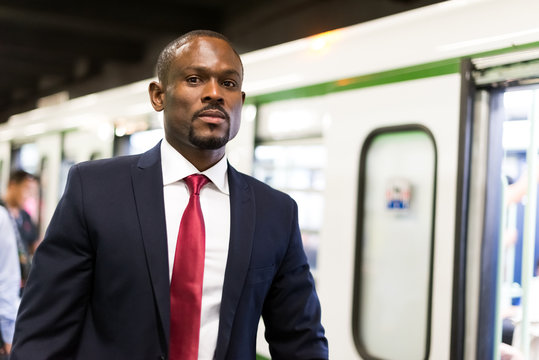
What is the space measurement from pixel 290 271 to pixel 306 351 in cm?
21

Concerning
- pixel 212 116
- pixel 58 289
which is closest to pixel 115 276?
pixel 58 289

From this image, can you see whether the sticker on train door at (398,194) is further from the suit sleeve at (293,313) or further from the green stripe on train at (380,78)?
the suit sleeve at (293,313)

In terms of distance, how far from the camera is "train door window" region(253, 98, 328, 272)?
3584 mm

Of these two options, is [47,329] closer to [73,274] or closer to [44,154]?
[73,274]

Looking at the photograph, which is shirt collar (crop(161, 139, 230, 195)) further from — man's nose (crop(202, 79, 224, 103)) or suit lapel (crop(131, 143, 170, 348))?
man's nose (crop(202, 79, 224, 103))

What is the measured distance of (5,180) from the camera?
8.53m

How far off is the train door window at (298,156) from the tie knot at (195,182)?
173 cm

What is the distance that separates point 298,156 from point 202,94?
6.80ft

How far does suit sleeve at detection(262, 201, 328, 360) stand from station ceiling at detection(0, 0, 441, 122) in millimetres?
5372

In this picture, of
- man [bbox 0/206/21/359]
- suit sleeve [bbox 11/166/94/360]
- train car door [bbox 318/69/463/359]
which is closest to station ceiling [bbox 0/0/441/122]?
train car door [bbox 318/69/463/359]

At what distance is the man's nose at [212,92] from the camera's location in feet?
5.53

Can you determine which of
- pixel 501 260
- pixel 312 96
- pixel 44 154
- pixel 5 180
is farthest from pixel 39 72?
pixel 501 260

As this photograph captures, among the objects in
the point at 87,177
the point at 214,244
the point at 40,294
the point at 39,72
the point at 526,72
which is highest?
the point at 39,72

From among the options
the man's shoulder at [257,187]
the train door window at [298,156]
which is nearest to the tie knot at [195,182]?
the man's shoulder at [257,187]
